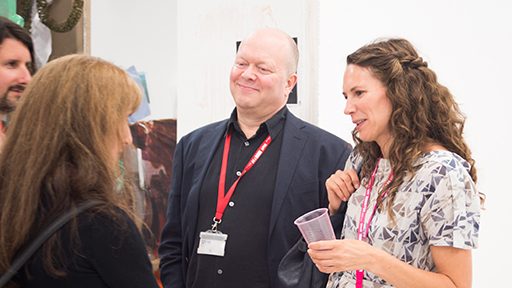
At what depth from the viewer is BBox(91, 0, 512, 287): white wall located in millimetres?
2352

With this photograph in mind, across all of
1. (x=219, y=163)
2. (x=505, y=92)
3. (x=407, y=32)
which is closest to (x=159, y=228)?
(x=219, y=163)

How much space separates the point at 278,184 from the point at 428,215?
0.77m

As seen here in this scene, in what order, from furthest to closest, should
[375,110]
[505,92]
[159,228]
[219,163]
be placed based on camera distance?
[159,228] < [505,92] < [219,163] < [375,110]

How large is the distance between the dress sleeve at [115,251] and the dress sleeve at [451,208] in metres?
0.88

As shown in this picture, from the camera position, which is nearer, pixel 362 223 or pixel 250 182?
pixel 362 223

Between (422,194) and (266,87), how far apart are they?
3.19 feet

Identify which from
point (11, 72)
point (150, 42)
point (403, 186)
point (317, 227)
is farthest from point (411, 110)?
point (150, 42)

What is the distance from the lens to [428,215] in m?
1.26

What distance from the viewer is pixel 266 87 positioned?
198 cm

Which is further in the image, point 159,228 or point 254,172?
point 159,228

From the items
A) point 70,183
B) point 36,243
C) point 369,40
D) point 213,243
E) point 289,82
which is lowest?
point 213,243

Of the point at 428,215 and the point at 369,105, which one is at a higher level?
the point at 369,105

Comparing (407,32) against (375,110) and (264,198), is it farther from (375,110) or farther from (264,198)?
(264,198)

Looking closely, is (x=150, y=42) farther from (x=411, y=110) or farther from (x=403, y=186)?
(x=403, y=186)
